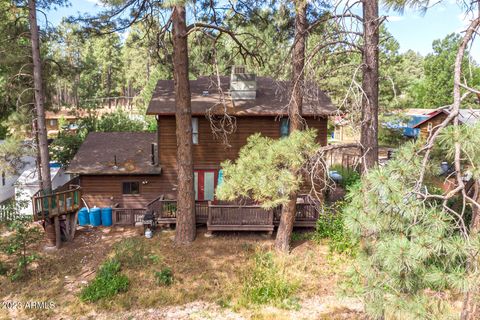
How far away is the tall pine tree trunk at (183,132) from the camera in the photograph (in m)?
11.4

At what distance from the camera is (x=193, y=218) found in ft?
41.4

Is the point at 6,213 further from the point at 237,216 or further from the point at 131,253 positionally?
the point at 237,216

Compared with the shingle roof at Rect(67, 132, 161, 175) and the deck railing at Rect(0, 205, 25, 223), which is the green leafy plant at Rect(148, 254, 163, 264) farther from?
the deck railing at Rect(0, 205, 25, 223)

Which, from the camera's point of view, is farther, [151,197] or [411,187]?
[151,197]

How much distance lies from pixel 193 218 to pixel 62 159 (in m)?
12.1

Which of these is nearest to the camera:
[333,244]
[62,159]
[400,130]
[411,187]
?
[411,187]

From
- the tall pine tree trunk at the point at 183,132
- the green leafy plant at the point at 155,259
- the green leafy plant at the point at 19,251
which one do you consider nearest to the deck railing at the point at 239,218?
the tall pine tree trunk at the point at 183,132

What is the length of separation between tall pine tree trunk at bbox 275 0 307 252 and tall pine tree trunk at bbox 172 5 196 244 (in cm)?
340

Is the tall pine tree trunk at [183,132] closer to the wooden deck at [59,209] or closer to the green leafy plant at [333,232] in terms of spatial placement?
the wooden deck at [59,209]

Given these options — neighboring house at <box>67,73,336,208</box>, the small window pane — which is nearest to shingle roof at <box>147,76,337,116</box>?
neighboring house at <box>67,73,336,208</box>

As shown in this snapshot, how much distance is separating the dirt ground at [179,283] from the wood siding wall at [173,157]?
10.9 feet

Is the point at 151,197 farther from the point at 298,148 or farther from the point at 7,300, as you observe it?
the point at 298,148

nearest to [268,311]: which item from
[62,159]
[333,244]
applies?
[333,244]

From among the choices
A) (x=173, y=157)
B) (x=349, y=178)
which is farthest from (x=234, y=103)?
(x=349, y=178)
